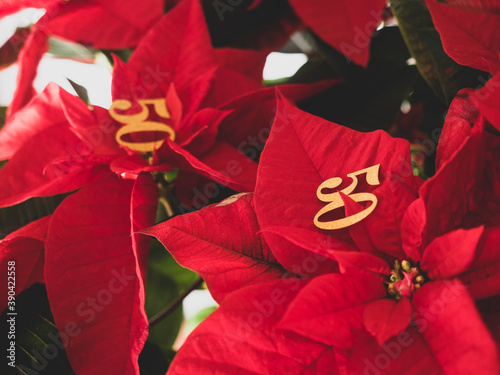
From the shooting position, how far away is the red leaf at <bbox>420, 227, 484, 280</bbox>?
0.24m

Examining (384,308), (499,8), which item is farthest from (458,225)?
(499,8)

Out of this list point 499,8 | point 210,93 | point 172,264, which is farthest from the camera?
point 172,264

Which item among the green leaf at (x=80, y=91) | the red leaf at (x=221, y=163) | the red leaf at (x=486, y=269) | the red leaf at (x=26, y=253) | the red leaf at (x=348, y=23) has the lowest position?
the red leaf at (x=26, y=253)

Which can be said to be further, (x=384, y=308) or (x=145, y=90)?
(x=145, y=90)

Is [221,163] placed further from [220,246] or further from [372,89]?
[372,89]

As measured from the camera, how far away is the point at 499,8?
13.6 inches

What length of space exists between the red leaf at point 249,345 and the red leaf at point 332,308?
1.1 inches

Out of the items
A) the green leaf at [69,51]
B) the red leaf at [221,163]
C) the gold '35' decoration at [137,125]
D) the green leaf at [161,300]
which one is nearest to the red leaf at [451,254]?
the red leaf at [221,163]

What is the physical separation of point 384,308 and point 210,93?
28cm

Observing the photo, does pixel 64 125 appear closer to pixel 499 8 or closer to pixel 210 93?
pixel 210 93

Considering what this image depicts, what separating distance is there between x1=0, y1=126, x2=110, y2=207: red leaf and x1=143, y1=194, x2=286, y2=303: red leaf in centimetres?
13

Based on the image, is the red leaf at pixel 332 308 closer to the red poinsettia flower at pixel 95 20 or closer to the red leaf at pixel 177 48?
the red leaf at pixel 177 48

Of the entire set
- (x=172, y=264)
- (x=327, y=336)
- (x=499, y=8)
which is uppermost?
(x=499, y=8)

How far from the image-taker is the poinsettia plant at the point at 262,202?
0.26m
